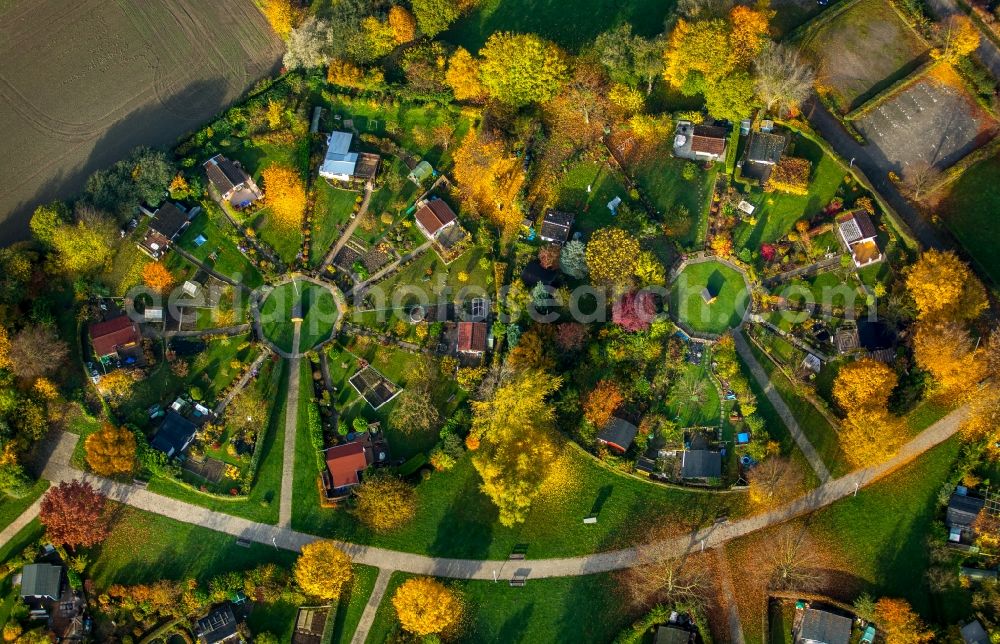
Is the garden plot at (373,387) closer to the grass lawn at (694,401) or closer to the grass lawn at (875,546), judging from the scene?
the grass lawn at (694,401)

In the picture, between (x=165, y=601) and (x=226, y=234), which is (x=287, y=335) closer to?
(x=226, y=234)

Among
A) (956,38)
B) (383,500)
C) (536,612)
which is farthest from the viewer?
(956,38)

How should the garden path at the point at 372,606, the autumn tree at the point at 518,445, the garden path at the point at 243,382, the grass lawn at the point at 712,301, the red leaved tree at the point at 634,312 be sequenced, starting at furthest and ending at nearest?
the grass lawn at the point at 712,301
the garden path at the point at 243,382
the red leaved tree at the point at 634,312
the garden path at the point at 372,606
the autumn tree at the point at 518,445

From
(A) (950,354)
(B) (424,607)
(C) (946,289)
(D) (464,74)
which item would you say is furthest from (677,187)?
(B) (424,607)

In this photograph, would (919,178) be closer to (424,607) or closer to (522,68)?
(522,68)

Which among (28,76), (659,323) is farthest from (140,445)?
(659,323)

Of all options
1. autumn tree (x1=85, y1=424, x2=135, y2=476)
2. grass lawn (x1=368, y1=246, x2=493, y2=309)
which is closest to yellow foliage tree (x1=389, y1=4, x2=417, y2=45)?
grass lawn (x1=368, y1=246, x2=493, y2=309)

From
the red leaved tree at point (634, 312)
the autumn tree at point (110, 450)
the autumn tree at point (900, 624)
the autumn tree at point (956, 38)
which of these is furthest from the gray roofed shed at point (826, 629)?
the autumn tree at point (110, 450)
